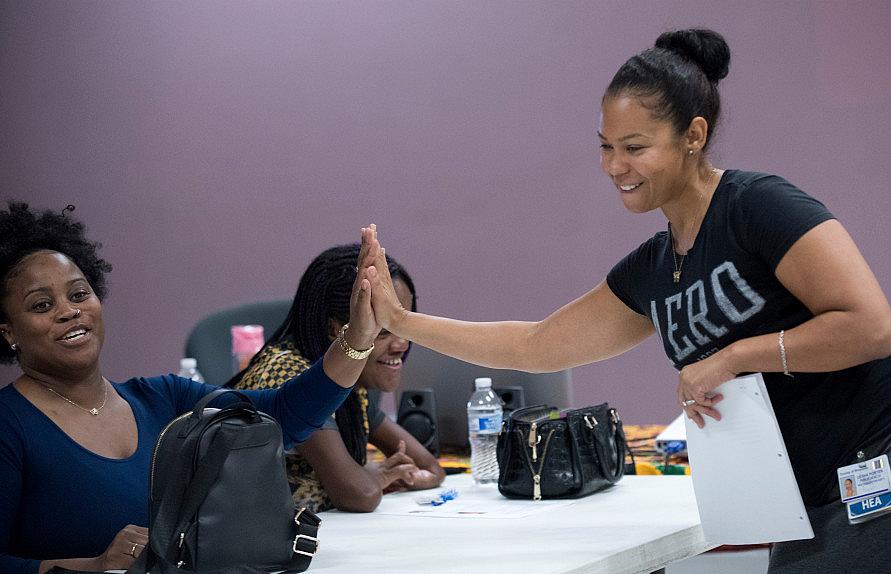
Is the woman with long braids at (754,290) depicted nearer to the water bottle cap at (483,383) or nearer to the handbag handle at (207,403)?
the handbag handle at (207,403)

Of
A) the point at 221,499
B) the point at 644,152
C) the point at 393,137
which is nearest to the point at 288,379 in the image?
the point at 221,499

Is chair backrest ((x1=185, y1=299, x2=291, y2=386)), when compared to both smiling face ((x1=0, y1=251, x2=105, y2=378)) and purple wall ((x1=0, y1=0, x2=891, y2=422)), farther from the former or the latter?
smiling face ((x1=0, y1=251, x2=105, y2=378))

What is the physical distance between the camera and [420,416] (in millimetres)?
3809

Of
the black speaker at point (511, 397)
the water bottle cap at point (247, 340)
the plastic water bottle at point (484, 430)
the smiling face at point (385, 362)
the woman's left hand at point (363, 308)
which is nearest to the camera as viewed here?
the woman's left hand at point (363, 308)

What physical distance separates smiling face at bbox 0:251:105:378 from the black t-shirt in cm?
124

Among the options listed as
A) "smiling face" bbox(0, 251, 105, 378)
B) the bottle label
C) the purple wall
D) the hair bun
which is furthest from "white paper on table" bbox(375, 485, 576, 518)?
the purple wall

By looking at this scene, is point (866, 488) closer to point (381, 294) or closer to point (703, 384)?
point (703, 384)

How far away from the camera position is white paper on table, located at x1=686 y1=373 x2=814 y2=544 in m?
1.97

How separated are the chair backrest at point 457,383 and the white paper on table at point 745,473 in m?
1.52

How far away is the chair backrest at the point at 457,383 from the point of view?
372cm

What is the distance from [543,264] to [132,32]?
287 cm

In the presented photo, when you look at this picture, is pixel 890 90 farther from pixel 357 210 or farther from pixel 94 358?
pixel 94 358

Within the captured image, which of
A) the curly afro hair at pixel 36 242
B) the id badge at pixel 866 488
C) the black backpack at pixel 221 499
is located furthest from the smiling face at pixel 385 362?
the id badge at pixel 866 488

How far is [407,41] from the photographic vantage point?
6.16m
